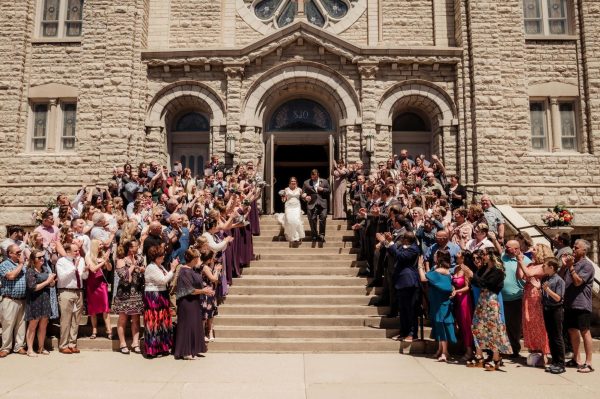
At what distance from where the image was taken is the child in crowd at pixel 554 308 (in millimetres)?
6738

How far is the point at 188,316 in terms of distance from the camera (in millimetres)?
7160

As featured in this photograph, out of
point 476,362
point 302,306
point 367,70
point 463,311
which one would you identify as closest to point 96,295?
point 302,306

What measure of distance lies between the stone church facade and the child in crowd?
764 cm

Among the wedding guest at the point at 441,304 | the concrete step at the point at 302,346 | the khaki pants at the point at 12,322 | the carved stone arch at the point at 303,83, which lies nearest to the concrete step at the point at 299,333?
the concrete step at the point at 302,346

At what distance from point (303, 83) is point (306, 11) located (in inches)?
126

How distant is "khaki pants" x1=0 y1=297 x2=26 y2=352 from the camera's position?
7.48 metres

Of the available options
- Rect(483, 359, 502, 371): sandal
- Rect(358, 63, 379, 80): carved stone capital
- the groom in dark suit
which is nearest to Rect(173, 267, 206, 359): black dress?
Rect(483, 359, 502, 371): sandal

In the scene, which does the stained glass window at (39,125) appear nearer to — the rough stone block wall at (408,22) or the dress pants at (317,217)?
the dress pants at (317,217)

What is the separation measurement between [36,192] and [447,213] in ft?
41.5

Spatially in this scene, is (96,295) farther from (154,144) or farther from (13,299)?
(154,144)

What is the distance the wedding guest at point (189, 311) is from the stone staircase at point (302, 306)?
1.83ft

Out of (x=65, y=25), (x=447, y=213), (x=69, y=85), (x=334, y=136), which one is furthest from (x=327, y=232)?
(x=65, y=25)

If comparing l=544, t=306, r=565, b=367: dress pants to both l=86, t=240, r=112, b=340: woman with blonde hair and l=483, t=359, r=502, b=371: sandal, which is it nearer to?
l=483, t=359, r=502, b=371: sandal

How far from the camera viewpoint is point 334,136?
624 inches
